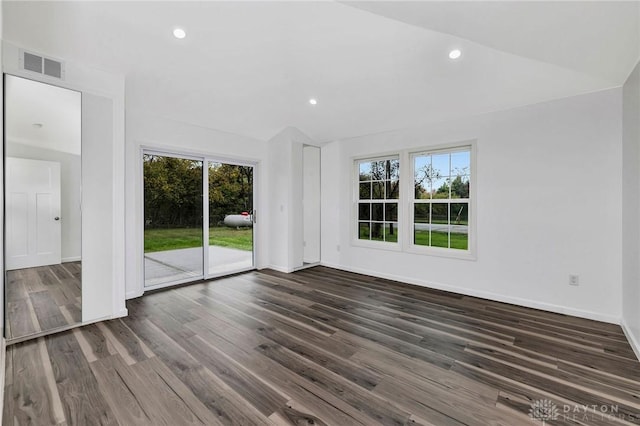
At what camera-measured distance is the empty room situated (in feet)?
6.23

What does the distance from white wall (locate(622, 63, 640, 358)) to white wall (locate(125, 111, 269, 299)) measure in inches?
192

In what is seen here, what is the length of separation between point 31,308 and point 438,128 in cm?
524

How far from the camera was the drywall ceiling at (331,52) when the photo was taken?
216cm

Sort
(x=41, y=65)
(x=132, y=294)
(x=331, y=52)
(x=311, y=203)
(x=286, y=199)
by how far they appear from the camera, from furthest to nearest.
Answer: (x=311, y=203) < (x=286, y=199) < (x=132, y=294) < (x=331, y=52) < (x=41, y=65)

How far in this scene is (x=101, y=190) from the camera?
296 cm

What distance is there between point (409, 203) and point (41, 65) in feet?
15.2

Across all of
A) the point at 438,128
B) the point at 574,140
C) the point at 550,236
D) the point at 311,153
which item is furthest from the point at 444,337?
the point at 311,153

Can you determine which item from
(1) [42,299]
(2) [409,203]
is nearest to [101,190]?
(1) [42,299]

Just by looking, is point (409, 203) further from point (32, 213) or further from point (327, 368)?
point (32, 213)

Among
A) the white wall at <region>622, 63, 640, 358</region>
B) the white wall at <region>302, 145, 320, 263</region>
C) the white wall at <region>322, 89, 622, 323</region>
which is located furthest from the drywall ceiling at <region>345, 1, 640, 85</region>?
the white wall at <region>302, 145, 320, 263</region>

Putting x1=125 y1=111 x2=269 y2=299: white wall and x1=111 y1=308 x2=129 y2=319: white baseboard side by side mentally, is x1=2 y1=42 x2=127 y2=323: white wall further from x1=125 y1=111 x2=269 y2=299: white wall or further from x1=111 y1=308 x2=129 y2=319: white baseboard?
x1=125 y1=111 x2=269 y2=299: white wall

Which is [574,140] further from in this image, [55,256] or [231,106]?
[55,256]

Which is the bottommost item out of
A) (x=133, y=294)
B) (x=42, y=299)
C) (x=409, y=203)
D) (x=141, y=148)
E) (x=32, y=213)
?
(x=133, y=294)

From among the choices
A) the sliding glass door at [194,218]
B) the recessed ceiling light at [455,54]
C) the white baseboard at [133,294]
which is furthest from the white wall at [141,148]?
the recessed ceiling light at [455,54]
